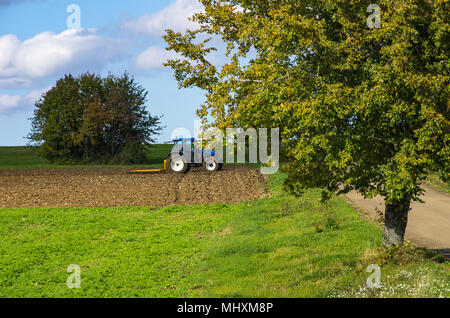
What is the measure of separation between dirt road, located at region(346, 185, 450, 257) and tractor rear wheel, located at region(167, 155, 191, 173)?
14.6m

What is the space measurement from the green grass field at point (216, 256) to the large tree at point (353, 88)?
Answer: 1.97 meters

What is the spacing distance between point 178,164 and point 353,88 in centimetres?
2587

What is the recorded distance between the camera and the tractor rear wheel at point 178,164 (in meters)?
36.1

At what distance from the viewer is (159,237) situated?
17422mm

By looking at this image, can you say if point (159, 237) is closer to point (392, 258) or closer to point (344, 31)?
point (392, 258)

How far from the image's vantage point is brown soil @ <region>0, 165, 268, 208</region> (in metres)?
26.0

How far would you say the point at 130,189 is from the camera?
2991cm

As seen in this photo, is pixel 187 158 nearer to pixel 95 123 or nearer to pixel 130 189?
pixel 130 189

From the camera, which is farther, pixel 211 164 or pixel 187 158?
pixel 211 164

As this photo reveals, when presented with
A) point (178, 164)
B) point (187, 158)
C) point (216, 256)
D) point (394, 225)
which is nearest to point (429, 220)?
point (394, 225)

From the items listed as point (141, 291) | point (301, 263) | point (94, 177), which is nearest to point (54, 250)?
point (141, 291)

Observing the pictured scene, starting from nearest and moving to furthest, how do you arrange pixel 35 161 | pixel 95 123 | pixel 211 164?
1. pixel 211 164
2. pixel 95 123
3. pixel 35 161

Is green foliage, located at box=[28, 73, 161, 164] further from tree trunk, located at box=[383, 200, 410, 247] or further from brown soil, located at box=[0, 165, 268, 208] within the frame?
tree trunk, located at box=[383, 200, 410, 247]

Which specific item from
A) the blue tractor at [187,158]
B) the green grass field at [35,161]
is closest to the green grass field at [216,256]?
the blue tractor at [187,158]
